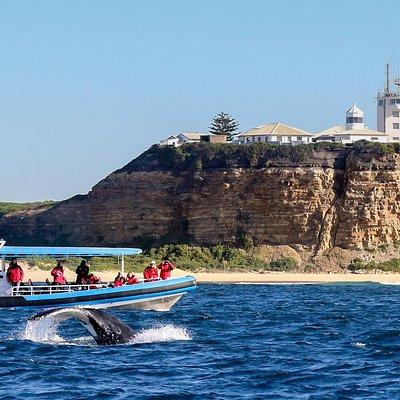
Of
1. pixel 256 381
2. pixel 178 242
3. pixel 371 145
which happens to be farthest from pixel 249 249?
pixel 256 381

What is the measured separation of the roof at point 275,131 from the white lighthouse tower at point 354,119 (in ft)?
17.5

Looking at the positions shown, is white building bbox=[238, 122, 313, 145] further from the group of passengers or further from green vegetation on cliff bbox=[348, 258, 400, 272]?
the group of passengers

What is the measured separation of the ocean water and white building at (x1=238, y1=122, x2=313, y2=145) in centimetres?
5292

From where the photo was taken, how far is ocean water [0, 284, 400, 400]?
74.9ft

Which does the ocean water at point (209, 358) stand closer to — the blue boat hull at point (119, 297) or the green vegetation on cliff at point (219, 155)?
the blue boat hull at point (119, 297)

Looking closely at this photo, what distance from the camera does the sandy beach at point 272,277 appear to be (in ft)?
247

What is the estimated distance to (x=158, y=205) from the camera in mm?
89125

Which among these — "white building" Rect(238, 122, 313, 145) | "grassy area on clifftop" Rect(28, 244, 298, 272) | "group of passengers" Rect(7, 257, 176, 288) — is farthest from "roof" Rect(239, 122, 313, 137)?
"group of passengers" Rect(7, 257, 176, 288)

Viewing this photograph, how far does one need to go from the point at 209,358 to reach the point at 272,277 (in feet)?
163

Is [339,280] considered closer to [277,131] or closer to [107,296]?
[277,131]

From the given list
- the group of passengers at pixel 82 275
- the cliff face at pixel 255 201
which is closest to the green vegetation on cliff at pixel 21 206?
the cliff face at pixel 255 201

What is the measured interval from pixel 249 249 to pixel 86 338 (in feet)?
176

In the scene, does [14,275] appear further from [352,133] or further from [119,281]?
[352,133]

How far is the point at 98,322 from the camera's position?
87.5ft
